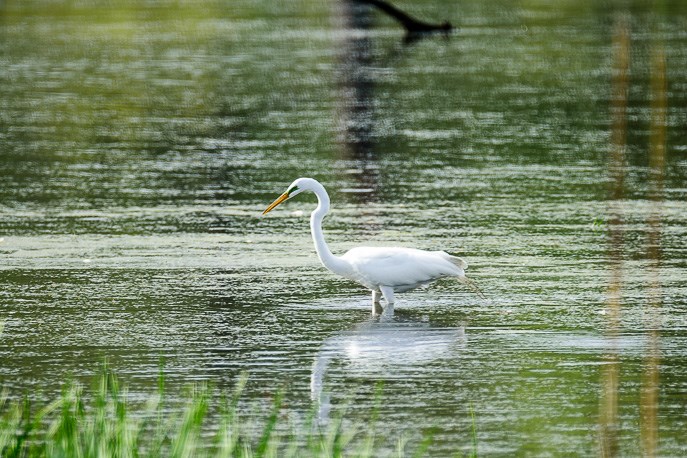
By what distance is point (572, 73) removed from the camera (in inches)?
Answer: 1075

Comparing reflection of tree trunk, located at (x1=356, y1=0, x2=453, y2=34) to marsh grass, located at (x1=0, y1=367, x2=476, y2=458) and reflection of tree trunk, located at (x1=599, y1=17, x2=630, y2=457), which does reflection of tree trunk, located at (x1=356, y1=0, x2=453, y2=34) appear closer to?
reflection of tree trunk, located at (x1=599, y1=17, x2=630, y2=457)

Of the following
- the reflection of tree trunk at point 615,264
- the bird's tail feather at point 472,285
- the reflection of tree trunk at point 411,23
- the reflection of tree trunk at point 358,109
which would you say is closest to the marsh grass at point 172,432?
the reflection of tree trunk at point 615,264

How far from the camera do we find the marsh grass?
20.0 ft

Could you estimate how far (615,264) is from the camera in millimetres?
8445

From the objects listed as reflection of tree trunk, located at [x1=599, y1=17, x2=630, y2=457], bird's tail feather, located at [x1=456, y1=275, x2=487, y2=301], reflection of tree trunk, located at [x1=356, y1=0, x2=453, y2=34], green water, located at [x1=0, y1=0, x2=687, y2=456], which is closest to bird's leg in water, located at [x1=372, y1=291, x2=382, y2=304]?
green water, located at [x1=0, y1=0, x2=687, y2=456]

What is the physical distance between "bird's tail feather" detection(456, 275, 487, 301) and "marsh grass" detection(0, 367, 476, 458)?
2.60m

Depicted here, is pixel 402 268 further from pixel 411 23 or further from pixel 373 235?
pixel 411 23

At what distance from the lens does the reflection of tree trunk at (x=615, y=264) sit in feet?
15.7

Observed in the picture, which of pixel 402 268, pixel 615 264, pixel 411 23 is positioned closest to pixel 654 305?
pixel 615 264

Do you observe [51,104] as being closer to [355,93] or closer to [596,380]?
[355,93]

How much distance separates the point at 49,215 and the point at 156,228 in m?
1.29

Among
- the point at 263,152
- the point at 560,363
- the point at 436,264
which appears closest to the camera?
the point at 560,363

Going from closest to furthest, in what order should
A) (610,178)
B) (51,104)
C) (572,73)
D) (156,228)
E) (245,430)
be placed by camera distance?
(245,430) < (156,228) < (610,178) < (51,104) < (572,73)

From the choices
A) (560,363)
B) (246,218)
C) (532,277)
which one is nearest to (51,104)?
(246,218)
